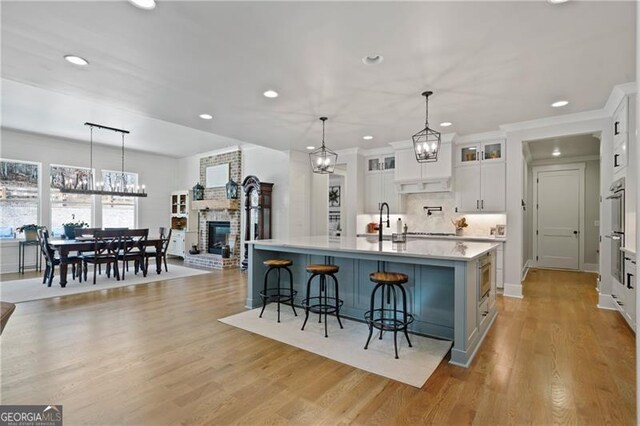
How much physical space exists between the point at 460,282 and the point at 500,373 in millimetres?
765

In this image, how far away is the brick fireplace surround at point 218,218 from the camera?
7773 millimetres

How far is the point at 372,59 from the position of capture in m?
3.04

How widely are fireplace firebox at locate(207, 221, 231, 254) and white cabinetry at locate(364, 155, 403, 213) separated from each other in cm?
374

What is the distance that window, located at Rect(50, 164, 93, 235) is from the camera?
7527mm

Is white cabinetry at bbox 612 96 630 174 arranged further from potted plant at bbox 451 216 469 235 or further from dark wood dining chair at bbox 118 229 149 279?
dark wood dining chair at bbox 118 229 149 279

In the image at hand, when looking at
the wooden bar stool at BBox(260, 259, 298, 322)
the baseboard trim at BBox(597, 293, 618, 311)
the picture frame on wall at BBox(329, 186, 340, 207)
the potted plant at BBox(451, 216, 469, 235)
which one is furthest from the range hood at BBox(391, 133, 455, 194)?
the picture frame on wall at BBox(329, 186, 340, 207)

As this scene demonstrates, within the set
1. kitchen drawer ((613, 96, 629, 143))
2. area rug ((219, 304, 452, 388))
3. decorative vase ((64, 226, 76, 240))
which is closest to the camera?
area rug ((219, 304, 452, 388))

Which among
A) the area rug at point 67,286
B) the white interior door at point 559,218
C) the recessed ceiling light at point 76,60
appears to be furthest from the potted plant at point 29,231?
the white interior door at point 559,218

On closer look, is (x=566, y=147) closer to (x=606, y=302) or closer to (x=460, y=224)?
(x=460, y=224)

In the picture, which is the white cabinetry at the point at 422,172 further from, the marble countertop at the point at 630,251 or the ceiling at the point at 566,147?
the marble countertop at the point at 630,251

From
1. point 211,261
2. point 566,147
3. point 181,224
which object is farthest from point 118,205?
point 566,147

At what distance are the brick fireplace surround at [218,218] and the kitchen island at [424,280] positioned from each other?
354cm

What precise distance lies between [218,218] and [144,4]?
6652 millimetres

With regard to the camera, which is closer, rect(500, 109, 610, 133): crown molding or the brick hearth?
rect(500, 109, 610, 133): crown molding
